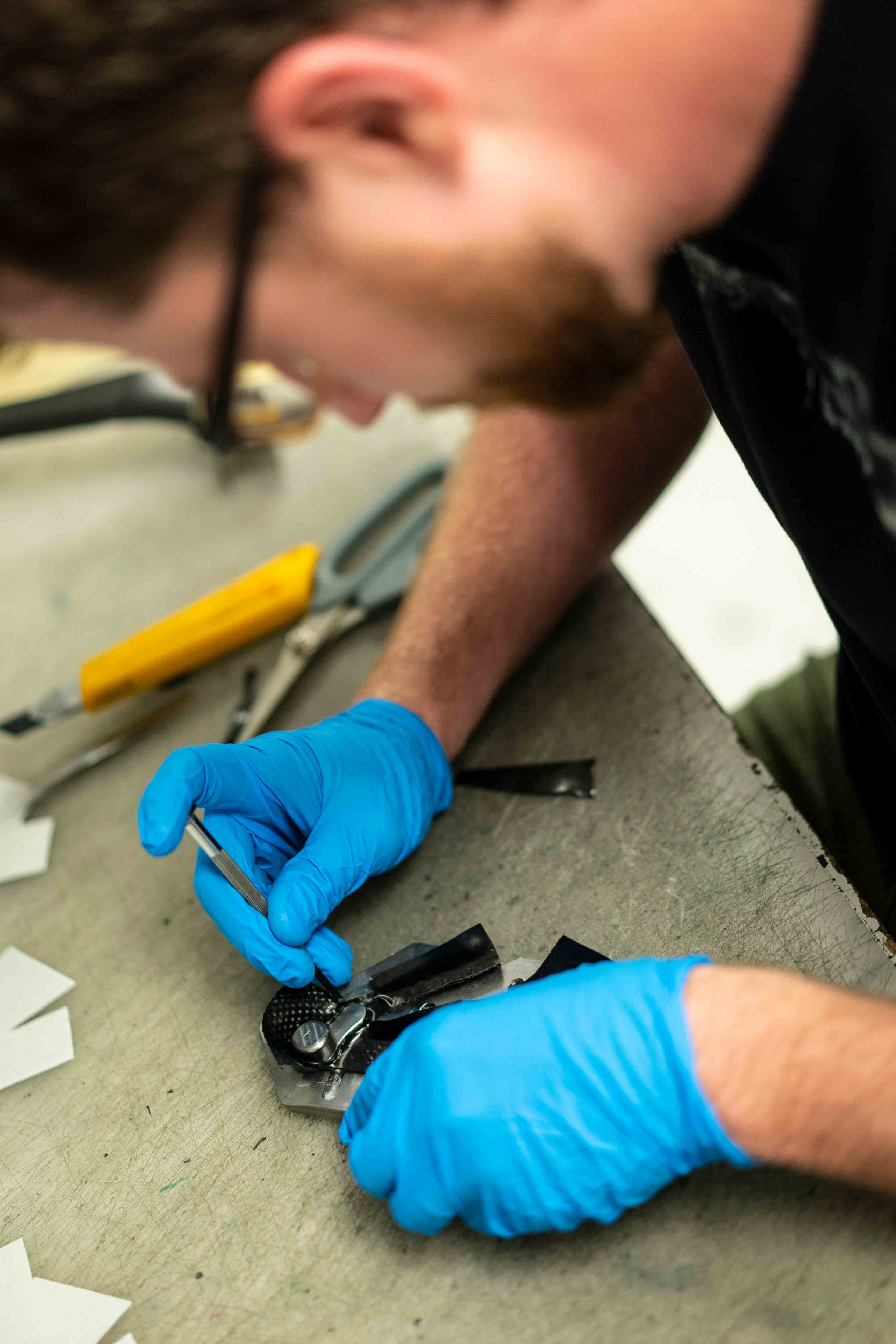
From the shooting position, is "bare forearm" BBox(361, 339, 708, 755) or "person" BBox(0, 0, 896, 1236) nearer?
"person" BBox(0, 0, 896, 1236)

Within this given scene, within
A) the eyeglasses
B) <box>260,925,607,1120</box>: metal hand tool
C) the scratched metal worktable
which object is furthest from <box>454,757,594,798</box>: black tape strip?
the eyeglasses

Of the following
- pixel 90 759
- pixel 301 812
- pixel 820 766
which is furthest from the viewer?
pixel 820 766

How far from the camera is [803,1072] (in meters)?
0.59

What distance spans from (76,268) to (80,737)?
60 centimetres

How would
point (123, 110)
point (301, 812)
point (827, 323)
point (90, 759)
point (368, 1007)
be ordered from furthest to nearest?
point (90, 759) → point (301, 812) → point (368, 1007) → point (827, 323) → point (123, 110)

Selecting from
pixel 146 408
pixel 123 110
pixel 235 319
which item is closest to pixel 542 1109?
pixel 235 319

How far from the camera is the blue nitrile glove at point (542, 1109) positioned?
1.98ft

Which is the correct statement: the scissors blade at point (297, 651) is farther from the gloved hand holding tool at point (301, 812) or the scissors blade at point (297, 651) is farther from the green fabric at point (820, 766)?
the green fabric at point (820, 766)

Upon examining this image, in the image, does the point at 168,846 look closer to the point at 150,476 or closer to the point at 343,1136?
the point at 343,1136

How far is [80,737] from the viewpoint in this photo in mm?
1032

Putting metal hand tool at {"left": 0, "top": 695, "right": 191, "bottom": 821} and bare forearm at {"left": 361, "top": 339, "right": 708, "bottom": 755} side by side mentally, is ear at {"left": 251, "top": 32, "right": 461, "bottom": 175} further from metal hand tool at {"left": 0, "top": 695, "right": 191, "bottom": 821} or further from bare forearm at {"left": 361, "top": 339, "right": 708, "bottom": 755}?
metal hand tool at {"left": 0, "top": 695, "right": 191, "bottom": 821}

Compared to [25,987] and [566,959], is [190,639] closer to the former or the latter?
[25,987]

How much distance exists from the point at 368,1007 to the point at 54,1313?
0.27m

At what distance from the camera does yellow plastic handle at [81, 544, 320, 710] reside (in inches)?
39.1
